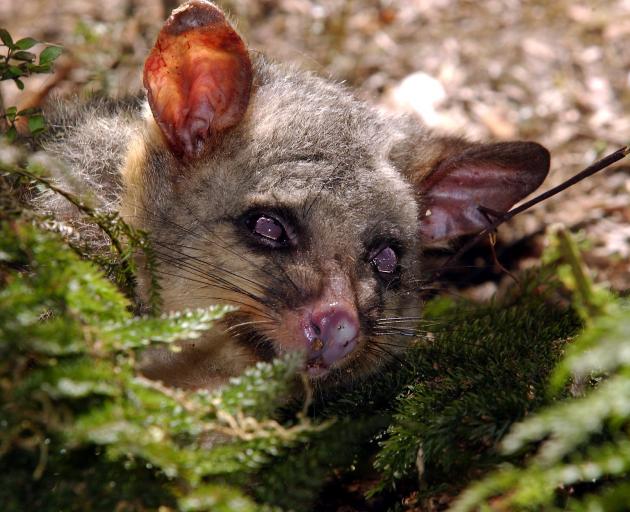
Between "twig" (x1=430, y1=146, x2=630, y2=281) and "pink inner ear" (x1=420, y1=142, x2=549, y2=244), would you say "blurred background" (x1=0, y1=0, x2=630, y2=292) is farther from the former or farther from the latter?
"twig" (x1=430, y1=146, x2=630, y2=281)

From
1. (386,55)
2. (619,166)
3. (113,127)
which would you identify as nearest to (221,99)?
(113,127)

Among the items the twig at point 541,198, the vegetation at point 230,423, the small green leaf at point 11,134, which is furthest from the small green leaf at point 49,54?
the twig at point 541,198

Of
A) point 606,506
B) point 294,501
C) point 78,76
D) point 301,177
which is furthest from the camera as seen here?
point 78,76

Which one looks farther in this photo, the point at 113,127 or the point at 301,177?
the point at 113,127

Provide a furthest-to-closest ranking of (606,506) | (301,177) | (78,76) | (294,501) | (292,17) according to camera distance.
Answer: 1. (292,17)
2. (78,76)
3. (301,177)
4. (294,501)
5. (606,506)

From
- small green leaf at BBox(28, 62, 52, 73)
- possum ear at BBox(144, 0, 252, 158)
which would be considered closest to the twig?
possum ear at BBox(144, 0, 252, 158)

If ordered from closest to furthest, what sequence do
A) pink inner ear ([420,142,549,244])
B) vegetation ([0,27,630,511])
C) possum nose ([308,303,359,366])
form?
1. vegetation ([0,27,630,511])
2. possum nose ([308,303,359,366])
3. pink inner ear ([420,142,549,244])

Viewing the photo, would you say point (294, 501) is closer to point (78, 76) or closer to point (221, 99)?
point (221, 99)
